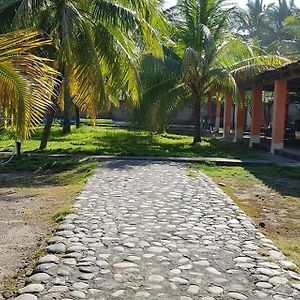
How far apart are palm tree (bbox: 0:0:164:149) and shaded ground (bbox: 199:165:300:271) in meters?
3.62

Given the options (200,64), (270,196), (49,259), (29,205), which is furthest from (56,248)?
(200,64)

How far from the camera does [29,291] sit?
3.89 metres

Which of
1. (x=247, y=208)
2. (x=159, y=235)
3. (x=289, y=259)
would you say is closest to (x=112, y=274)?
(x=159, y=235)

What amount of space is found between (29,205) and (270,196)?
4.76 metres

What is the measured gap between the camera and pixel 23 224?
6582 millimetres

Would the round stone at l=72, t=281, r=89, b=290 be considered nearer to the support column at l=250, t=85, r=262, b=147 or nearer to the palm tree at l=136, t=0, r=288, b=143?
the palm tree at l=136, t=0, r=288, b=143

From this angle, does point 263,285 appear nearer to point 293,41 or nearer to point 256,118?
point 256,118

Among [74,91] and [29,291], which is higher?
[74,91]

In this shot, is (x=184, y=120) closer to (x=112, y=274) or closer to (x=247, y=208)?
(x=247, y=208)

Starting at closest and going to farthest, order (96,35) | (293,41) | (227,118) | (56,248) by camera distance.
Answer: (56,248), (96,35), (227,118), (293,41)

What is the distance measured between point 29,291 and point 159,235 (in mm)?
2040

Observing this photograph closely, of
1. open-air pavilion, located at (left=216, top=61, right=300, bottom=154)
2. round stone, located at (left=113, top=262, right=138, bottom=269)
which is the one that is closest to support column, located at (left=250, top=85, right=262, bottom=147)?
open-air pavilion, located at (left=216, top=61, right=300, bottom=154)

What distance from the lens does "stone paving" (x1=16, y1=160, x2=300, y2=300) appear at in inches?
155

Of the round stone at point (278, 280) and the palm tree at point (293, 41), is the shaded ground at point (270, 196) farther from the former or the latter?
the palm tree at point (293, 41)
